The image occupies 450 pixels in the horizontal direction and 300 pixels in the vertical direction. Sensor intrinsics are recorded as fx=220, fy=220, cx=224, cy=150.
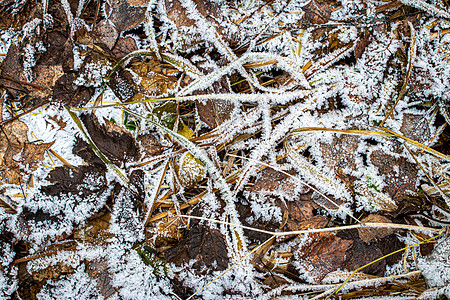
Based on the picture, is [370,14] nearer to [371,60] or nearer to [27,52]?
[371,60]

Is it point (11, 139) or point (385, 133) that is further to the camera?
point (11, 139)

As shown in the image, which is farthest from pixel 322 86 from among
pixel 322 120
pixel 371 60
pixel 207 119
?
pixel 207 119

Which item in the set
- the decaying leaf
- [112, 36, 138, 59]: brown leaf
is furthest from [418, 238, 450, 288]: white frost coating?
[112, 36, 138, 59]: brown leaf

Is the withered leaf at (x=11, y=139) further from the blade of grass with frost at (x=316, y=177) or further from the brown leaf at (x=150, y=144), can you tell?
the blade of grass with frost at (x=316, y=177)

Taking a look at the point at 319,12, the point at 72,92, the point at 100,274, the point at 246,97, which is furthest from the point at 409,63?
the point at 100,274

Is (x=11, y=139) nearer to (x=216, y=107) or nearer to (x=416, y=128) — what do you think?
(x=216, y=107)

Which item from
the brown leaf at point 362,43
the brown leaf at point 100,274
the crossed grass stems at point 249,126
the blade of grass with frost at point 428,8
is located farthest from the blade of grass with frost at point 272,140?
the brown leaf at point 100,274

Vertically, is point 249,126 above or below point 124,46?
below

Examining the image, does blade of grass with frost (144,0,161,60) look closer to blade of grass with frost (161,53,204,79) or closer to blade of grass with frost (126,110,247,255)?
blade of grass with frost (161,53,204,79)

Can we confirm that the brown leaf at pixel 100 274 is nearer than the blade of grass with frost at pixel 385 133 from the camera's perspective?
No
